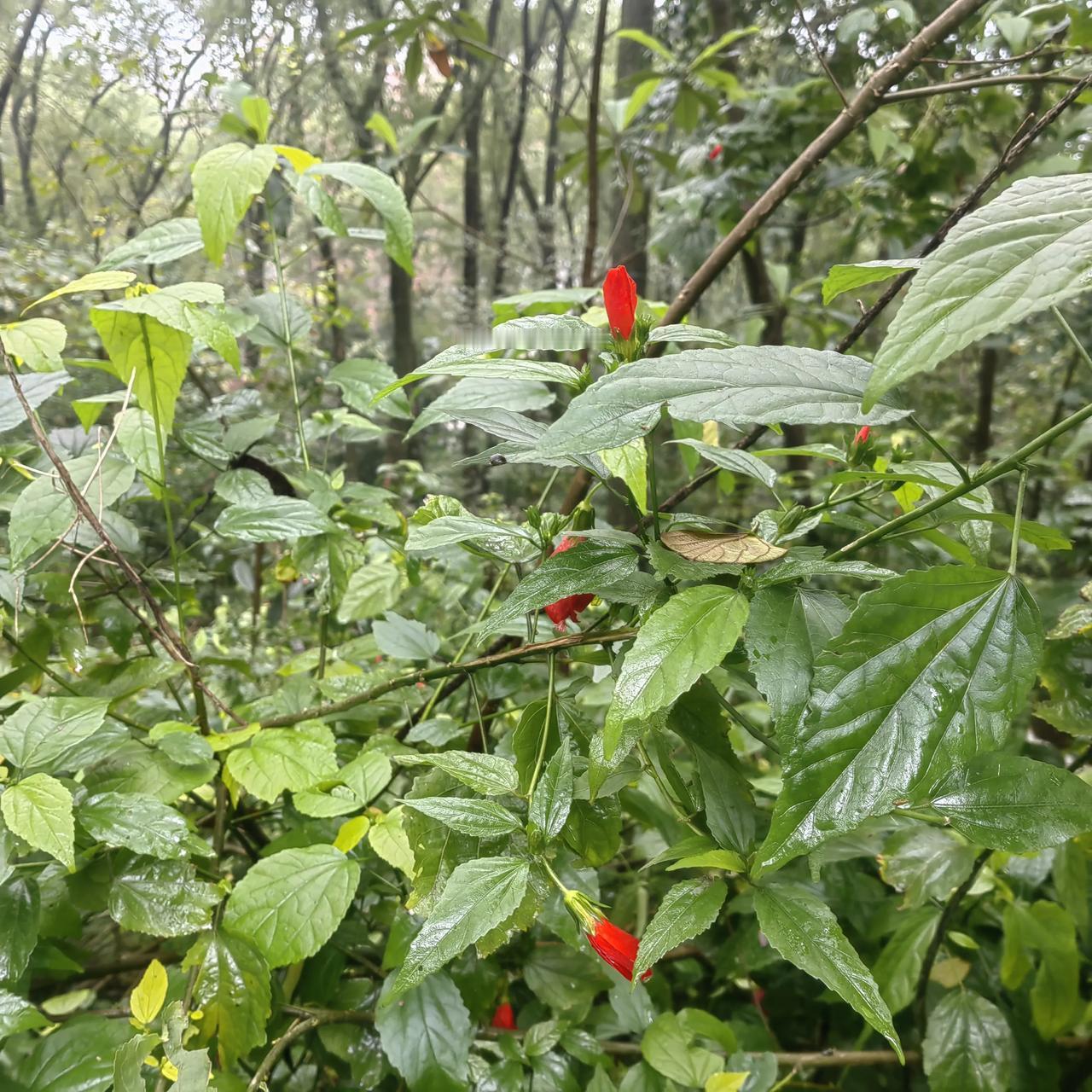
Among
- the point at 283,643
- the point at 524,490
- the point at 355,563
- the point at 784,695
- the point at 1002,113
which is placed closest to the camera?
the point at 784,695

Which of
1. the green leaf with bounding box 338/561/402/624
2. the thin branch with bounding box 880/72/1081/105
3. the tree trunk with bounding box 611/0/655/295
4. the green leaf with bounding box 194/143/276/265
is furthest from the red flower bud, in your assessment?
the tree trunk with bounding box 611/0/655/295

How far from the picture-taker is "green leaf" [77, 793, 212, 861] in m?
0.45

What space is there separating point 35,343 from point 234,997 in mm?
501

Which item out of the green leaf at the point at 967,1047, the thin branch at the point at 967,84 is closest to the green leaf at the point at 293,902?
the green leaf at the point at 967,1047

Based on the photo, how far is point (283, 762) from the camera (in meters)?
0.52

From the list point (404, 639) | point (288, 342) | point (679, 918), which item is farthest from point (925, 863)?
point (288, 342)

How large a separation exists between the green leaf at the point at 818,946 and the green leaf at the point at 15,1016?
0.43 meters

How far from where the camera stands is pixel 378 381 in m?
0.78

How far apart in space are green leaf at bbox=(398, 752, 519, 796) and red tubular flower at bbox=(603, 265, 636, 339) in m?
0.25

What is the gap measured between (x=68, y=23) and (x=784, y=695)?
16.2 ft

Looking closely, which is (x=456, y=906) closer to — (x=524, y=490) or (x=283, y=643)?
(x=283, y=643)

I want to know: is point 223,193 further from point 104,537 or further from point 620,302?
point 620,302

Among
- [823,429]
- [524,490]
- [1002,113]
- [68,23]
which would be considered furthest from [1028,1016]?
[68,23]

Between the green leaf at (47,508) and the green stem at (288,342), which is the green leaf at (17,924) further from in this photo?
the green stem at (288,342)
